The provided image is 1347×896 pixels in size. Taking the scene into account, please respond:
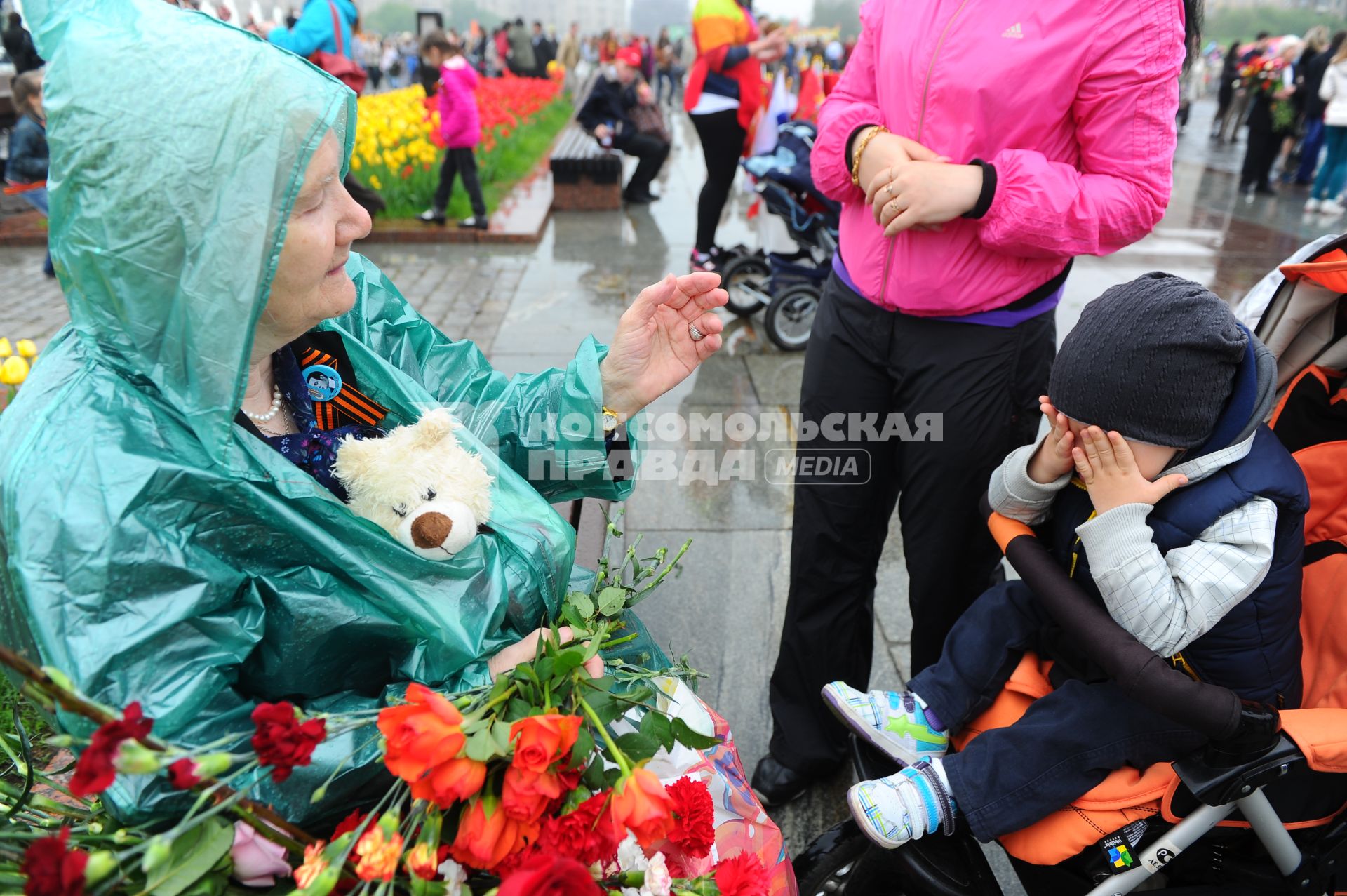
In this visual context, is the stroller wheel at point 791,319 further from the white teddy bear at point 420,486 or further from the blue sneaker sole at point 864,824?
the white teddy bear at point 420,486

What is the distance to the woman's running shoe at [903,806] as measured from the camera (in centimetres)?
157

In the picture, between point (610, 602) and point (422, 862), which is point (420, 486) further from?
point (422, 862)

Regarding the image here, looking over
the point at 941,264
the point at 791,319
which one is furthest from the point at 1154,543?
the point at 791,319

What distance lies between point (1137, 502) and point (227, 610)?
1.44 metres

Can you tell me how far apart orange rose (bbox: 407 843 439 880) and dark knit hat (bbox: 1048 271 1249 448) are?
1.27 m

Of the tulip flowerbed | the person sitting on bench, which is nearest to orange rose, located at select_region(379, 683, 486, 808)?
the tulip flowerbed

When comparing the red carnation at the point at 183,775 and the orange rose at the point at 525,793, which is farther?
the orange rose at the point at 525,793

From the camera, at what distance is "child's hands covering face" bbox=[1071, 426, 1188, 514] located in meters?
1.48

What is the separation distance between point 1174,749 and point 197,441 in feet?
5.33

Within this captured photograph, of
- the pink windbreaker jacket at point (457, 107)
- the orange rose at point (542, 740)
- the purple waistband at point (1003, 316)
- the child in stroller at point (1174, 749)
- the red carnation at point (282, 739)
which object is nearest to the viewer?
the red carnation at point (282, 739)

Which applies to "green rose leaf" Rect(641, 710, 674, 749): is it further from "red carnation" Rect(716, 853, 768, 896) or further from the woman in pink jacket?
the woman in pink jacket

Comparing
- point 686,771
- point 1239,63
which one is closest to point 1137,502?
point 686,771

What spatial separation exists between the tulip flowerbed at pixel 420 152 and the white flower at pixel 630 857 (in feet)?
18.5

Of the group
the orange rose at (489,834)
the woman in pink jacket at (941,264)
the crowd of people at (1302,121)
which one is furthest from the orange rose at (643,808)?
the crowd of people at (1302,121)
